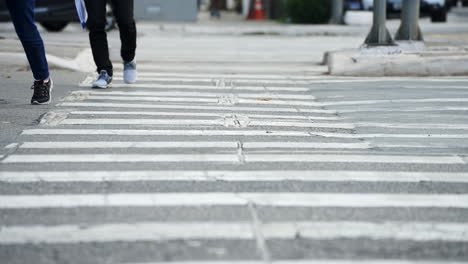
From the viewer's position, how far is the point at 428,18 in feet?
92.9

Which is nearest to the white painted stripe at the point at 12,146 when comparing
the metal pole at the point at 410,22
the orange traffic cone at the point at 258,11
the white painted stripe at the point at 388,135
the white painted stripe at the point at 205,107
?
the white painted stripe at the point at 205,107

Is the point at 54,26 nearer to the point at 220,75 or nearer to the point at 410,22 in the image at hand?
the point at 410,22

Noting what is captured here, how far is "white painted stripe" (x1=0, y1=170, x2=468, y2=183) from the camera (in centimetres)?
461

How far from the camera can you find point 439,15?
25.3 m

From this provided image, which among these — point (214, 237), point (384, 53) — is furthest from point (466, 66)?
point (214, 237)

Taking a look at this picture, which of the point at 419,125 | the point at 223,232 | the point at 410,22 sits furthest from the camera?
the point at 410,22

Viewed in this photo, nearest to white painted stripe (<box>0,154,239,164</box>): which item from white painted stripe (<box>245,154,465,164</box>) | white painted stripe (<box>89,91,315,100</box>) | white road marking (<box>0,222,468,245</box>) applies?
white painted stripe (<box>245,154,465,164</box>)

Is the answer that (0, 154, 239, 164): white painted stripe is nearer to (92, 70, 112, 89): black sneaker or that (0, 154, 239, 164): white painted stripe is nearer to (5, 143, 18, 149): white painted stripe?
(5, 143, 18, 149): white painted stripe

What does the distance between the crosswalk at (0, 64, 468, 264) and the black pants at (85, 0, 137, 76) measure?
1195 mm

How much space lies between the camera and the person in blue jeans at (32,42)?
712 centimetres

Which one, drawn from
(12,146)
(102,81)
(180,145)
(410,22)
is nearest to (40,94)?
(102,81)

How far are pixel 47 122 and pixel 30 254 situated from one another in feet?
10.0

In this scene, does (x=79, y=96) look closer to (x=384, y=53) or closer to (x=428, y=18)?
(x=384, y=53)

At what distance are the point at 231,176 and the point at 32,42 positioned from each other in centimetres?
321
